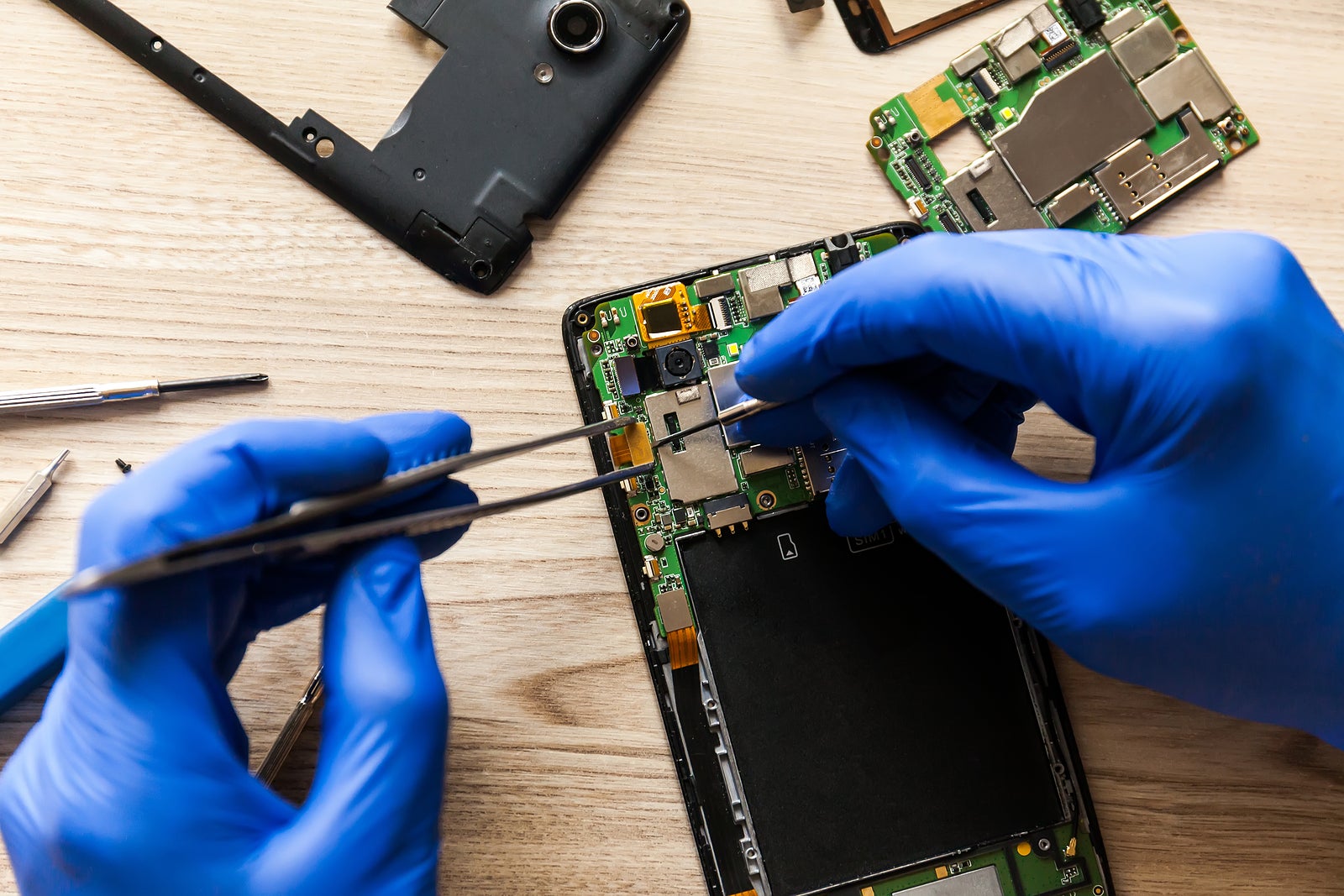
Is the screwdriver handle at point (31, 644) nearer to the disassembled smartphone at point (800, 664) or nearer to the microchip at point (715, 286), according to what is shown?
the disassembled smartphone at point (800, 664)

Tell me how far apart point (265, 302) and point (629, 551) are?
1.26 m

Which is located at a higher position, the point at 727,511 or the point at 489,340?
the point at 727,511

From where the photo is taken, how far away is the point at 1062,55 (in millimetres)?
2652

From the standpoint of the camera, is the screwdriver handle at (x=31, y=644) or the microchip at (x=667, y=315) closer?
the screwdriver handle at (x=31, y=644)

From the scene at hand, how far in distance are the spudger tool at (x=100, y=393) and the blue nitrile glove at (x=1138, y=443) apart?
61.8 inches

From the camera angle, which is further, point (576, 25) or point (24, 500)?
point (576, 25)

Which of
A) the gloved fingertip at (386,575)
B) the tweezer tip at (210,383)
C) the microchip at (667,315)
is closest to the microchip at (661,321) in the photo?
the microchip at (667,315)

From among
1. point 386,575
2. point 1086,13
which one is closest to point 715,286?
point 386,575

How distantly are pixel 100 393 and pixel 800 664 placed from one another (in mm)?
2026

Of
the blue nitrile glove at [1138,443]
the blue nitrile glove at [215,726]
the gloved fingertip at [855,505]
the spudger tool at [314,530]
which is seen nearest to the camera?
the spudger tool at [314,530]

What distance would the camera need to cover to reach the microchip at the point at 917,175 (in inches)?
105

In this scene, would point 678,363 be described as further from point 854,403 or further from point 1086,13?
point 1086,13

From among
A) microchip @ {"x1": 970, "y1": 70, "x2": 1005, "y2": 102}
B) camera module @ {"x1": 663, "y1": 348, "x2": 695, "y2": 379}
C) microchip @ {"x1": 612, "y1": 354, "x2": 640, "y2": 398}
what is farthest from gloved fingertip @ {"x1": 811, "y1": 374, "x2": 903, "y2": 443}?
microchip @ {"x1": 970, "y1": 70, "x2": 1005, "y2": 102}

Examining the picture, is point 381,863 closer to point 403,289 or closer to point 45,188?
point 403,289
